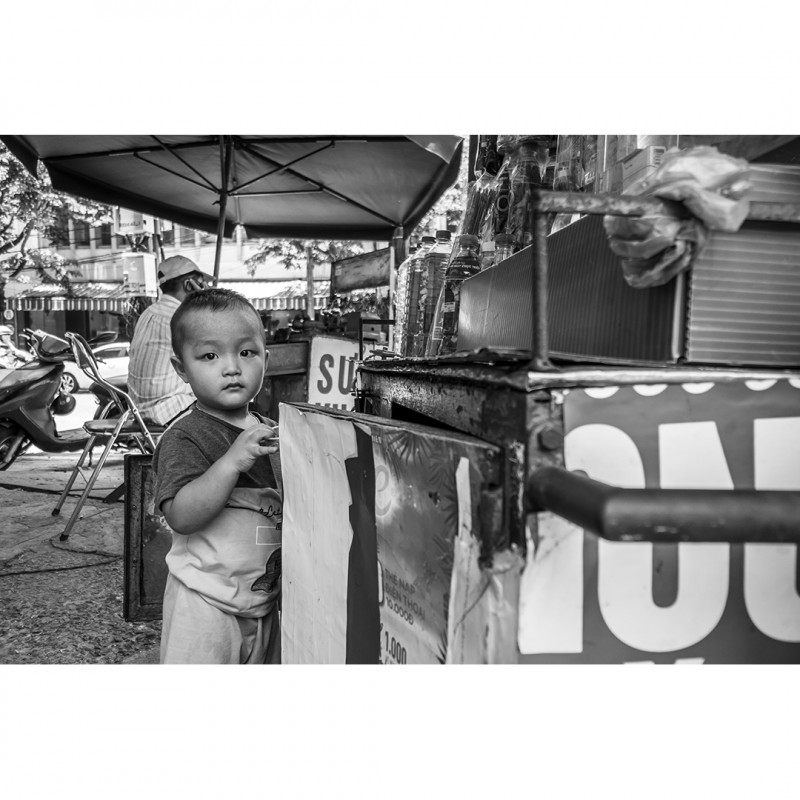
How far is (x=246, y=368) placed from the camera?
5.44ft

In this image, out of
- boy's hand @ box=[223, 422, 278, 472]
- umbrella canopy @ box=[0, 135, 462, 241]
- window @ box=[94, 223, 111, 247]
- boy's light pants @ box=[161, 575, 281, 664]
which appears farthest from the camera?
window @ box=[94, 223, 111, 247]

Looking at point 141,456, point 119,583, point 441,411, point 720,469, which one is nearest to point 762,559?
point 720,469

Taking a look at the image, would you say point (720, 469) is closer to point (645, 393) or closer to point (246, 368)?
point (645, 393)

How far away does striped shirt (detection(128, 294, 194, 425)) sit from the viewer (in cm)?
387

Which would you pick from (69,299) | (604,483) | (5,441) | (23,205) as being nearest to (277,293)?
(69,299)

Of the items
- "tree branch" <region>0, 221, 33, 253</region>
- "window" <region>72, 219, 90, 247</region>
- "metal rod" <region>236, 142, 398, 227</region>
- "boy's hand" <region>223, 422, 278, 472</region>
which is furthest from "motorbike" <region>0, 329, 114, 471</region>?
"window" <region>72, 219, 90, 247</region>

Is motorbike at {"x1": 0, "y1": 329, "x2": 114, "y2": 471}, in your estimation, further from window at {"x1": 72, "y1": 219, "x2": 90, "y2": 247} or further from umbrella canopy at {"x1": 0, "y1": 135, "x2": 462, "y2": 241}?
window at {"x1": 72, "y1": 219, "x2": 90, "y2": 247}

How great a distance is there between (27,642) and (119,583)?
2.29 feet

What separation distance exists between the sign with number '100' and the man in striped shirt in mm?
3420

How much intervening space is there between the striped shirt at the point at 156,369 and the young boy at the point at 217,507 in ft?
7.63

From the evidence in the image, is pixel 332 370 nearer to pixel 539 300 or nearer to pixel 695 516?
pixel 539 300

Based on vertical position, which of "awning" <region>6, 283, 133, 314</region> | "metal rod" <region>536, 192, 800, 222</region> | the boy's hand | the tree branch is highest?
the tree branch

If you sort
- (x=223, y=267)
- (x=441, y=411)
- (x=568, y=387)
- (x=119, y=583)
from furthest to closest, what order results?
(x=223, y=267) → (x=119, y=583) → (x=441, y=411) → (x=568, y=387)

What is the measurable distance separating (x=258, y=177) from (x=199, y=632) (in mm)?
4769
